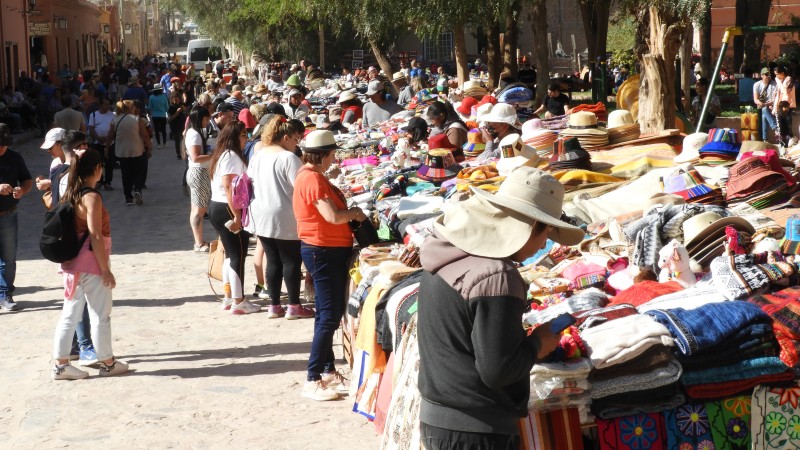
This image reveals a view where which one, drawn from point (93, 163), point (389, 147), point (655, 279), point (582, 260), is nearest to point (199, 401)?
point (93, 163)

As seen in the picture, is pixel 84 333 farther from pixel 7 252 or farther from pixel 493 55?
pixel 493 55

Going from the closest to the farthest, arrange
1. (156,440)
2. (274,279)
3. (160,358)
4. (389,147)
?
1. (156,440)
2. (160,358)
3. (274,279)
4. (389,147)

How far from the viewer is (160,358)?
7.70 meters

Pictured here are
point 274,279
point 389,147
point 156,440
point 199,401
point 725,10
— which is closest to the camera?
point 156,440

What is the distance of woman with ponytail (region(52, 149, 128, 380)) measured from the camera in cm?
682

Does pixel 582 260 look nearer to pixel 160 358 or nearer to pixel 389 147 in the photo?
pixel 160 358

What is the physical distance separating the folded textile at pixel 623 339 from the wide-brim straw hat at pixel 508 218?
759mm

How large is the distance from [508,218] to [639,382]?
3.99ft

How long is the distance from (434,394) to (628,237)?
2.97 metres

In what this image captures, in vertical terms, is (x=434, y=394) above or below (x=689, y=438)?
above

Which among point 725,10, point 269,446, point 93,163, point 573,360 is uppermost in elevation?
point 725,10

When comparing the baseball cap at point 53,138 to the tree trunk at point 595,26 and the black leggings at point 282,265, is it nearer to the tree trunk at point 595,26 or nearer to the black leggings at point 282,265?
the black leggings at point 282,265

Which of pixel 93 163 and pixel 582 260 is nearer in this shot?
pixel 582 260

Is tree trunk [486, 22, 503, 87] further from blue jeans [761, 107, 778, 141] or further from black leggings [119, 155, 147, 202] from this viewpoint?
black leggings [119, 155, 147, 202]
